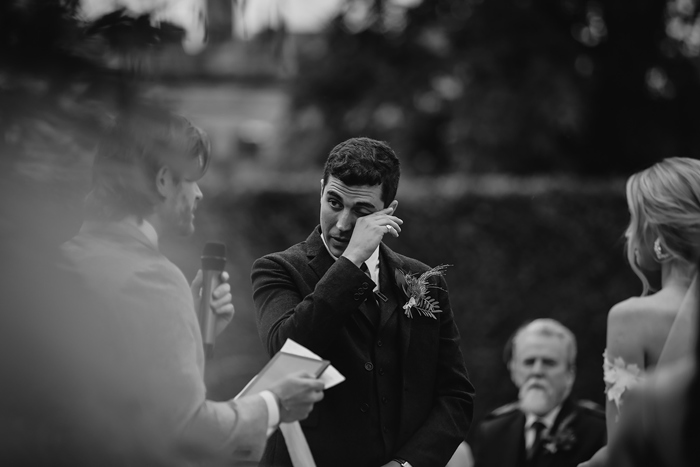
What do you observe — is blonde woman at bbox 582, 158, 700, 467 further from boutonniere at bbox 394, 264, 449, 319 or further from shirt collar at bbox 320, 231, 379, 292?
shirt collar at bbox 320, 231, 379, 292

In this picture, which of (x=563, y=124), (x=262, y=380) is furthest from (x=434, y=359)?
(x=563, y=124)

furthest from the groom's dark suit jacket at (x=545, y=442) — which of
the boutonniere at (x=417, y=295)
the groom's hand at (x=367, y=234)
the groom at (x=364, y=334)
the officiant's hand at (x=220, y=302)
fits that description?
the officiant's hand at (x=220, y=302)

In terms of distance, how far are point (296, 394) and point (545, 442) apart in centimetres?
281

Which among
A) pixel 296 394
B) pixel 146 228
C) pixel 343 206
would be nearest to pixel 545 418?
pixel 343 206

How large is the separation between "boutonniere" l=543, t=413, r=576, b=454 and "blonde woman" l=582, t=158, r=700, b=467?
1487 mm

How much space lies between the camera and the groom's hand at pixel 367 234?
126 inches

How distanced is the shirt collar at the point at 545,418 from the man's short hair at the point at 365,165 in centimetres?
249

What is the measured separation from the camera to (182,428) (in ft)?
7.52

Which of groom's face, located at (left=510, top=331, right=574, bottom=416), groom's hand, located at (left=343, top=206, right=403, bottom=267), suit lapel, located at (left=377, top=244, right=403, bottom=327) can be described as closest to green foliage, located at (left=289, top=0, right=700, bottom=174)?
groom's face, located at (left=510, top=331, right=574, bottom=416)

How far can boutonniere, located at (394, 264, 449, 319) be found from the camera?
3.45 meters

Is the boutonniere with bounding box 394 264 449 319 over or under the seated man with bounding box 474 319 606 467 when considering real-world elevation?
over

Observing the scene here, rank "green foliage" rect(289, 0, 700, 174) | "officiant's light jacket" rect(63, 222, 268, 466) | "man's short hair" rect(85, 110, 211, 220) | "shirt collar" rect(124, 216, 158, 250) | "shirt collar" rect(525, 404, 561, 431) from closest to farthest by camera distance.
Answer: "man's short hair" rect(85, 110, 211, 220) → "officiant's light jacket" rect(63, 222, 268, 466) → "shirt collar" rect(124, 216, 158, 250) → "shirt collar" rect(525, 404, 561, 431) → "green foliage" rect(289, 0, 700, 174)

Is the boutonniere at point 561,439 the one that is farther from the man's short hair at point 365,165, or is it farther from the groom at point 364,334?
the man's short hair at point 365,165

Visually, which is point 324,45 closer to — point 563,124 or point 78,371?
point 563,124
